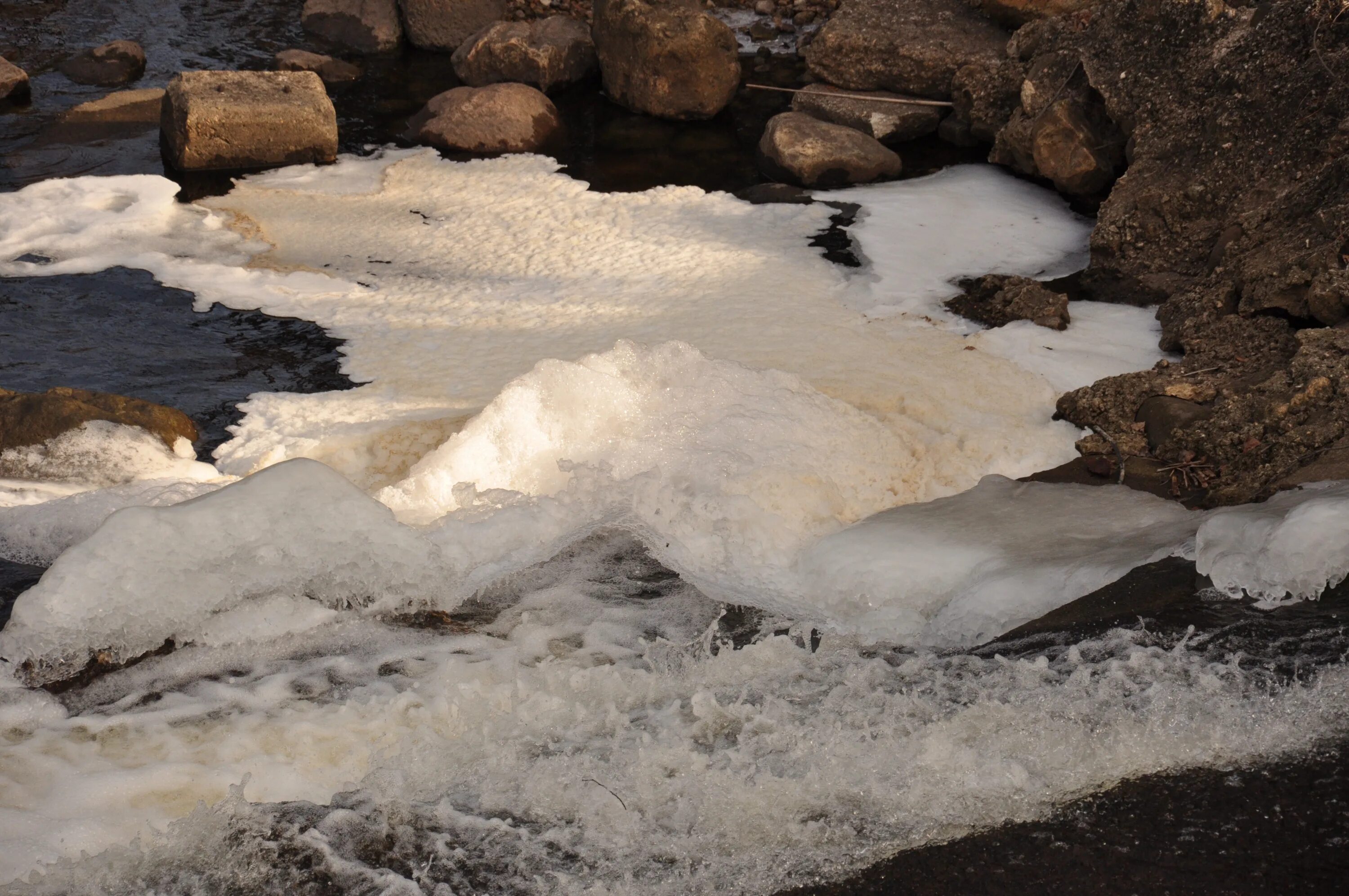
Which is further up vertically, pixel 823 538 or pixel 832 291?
pixel 832 291

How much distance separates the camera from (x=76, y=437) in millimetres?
5031

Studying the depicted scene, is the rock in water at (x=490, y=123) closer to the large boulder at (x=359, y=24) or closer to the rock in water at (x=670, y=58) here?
the rock in water at (x=670, y=58)

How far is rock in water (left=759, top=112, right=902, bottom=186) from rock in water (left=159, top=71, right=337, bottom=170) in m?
3.25

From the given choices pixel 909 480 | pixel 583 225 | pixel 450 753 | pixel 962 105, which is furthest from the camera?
pixel 962 105

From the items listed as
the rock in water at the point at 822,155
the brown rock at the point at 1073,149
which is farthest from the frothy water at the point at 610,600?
the rock in water at the point at 822,155

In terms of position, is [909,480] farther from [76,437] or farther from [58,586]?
[76,437]

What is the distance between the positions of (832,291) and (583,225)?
1.81 m

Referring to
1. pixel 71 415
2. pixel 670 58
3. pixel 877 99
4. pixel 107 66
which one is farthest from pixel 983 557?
pixel 107 66

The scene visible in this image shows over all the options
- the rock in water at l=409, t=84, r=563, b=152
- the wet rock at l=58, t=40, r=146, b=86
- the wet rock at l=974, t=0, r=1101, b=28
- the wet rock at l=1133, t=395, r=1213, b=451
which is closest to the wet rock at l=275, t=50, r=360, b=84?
the wet rock at l=58, t=40, r=146, b=86

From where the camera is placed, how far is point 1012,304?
602 cm

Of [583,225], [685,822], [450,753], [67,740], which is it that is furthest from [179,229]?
[685,822]

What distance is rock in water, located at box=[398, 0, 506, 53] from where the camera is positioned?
425 inches

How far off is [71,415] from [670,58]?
5.72 metres

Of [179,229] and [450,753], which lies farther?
[179,229]
